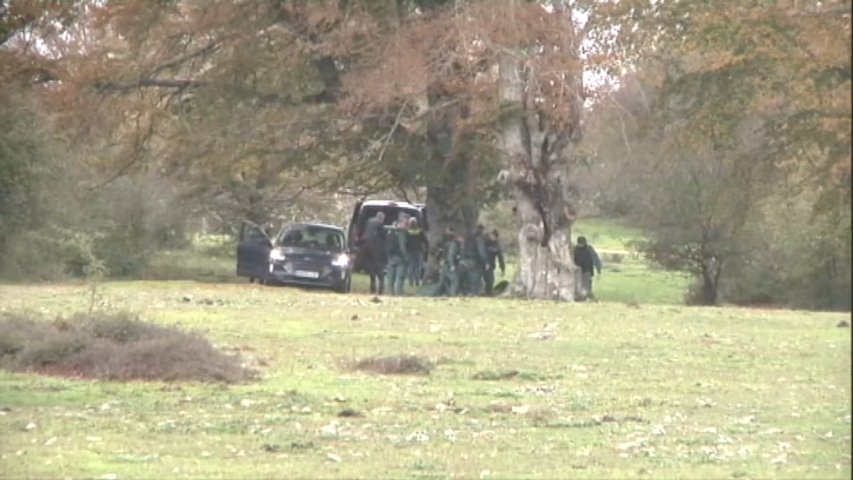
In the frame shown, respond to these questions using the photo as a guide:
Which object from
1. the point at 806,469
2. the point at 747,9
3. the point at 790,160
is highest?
the point at 747,9

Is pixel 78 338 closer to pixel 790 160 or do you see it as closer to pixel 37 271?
pixel 790 160

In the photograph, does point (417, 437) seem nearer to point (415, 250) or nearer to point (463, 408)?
point (463, 408)

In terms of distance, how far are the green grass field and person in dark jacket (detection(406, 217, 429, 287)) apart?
45.0 feet

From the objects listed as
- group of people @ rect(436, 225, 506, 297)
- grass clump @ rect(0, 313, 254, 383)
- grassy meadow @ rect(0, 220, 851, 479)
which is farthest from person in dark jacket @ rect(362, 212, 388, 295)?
Answer: grass clump @ rect(0, 313, 254, 383)

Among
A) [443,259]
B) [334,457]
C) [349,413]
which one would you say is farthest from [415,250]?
[334,457]

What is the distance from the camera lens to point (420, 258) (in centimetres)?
4200

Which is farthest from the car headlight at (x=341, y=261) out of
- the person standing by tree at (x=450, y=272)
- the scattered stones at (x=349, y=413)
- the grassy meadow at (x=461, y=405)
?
the scattered stones at (x=349, y=413)

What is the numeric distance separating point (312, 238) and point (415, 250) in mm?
2773

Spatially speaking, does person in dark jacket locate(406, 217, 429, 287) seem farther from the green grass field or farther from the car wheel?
the green grass field

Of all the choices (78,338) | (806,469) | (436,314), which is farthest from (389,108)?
(806,469)

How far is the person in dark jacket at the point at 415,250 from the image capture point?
40844 mm

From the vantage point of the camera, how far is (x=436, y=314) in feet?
93.5

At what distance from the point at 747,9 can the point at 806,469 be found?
1359cm

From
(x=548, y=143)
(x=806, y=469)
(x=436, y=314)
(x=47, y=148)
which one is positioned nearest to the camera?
(x=806, y=469)
